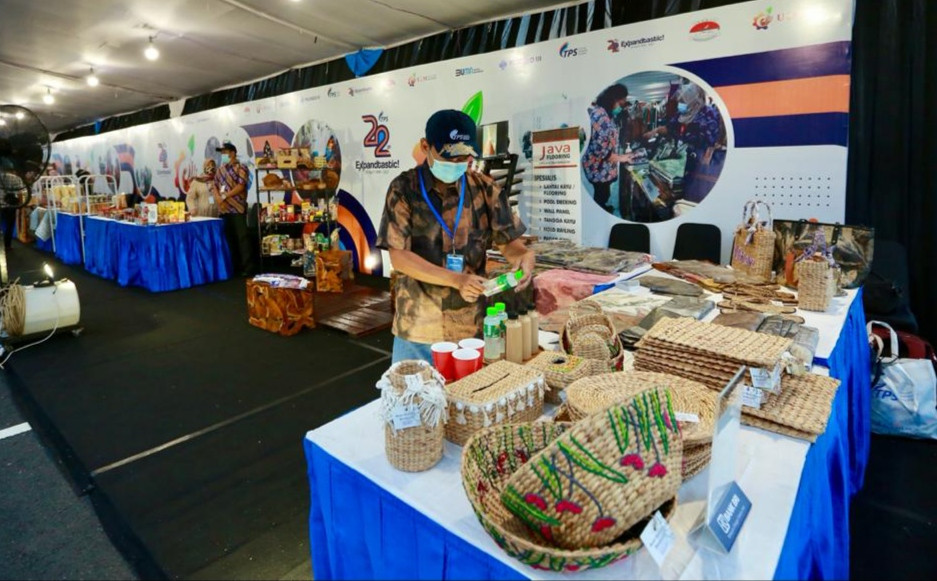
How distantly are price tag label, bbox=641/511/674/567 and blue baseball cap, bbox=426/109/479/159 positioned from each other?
133cm

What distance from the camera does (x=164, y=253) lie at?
6242mm

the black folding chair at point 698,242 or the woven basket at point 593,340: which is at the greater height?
the black folding chair at point 698,242

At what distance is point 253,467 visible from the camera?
2451 mm

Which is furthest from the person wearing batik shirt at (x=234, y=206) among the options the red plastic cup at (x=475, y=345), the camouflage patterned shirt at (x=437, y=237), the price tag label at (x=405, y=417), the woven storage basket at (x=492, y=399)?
the price tag label at (x=405, y=417)

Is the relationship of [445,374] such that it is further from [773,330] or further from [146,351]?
[146,351]

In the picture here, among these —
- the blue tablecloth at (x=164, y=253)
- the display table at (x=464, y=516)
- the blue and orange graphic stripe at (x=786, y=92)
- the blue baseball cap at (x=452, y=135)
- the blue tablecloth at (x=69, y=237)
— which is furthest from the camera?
the blue tablecloth at (x=69, y=237)

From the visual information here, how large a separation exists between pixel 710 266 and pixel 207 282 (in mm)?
5970

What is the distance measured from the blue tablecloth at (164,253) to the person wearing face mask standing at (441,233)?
210 inches

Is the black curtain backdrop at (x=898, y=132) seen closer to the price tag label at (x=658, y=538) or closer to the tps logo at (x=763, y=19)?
the tps logo at (x=763, y=19)

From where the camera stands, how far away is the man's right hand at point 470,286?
172cm

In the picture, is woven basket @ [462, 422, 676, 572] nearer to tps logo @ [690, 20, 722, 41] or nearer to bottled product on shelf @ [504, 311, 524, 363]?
bottled product on shelf @ [504, 311, 524, 363]

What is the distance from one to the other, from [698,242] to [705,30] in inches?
59.8

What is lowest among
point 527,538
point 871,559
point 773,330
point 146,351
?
point 871,559

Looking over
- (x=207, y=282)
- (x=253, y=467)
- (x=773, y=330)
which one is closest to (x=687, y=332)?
(x=773, y=330)
